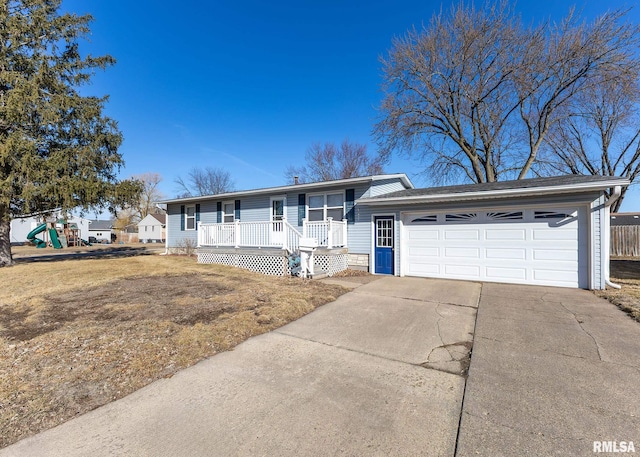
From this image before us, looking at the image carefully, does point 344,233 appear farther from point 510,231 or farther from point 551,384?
point 551,384

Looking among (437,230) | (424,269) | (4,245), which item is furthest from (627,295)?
(4,245)

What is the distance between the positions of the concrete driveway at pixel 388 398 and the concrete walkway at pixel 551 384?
12 mm

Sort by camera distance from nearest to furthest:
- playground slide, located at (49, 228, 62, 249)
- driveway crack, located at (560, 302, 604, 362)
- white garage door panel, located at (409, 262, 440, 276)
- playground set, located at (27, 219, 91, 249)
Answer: driveway crack, located at (560, 302, 604, 362) → white garage door panel, located at (409, 262, 440, 276) → playground slide, located at (49, 228, 62, 249) → playground set, located at (27, 219, 91, 249)

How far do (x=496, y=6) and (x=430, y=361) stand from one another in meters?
17.8

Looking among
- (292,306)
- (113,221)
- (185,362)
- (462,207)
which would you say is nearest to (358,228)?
(462,207)

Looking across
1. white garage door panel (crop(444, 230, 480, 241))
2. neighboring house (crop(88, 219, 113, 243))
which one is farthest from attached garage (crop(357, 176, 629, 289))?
neighboring house (crop(88, 219, 113, 243))

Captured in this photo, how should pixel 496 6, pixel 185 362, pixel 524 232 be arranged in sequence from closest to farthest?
pixel 185 362 < pixel 524 232 < pixel 496 6

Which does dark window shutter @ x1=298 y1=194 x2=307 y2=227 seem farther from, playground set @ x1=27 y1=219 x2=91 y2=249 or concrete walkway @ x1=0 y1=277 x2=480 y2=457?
playground set @ x1=27 y1=219 x2=91 y2=249

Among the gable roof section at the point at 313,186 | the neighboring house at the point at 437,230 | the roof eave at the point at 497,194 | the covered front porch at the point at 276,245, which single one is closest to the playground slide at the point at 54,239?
the gable roof section at the point at 313,186

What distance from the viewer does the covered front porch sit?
952 cm

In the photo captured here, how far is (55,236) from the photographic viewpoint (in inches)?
998

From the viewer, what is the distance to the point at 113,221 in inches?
2020

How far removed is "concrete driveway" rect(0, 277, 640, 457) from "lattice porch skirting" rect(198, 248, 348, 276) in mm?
5018

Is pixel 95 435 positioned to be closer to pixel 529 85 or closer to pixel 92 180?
pixel 92 180
